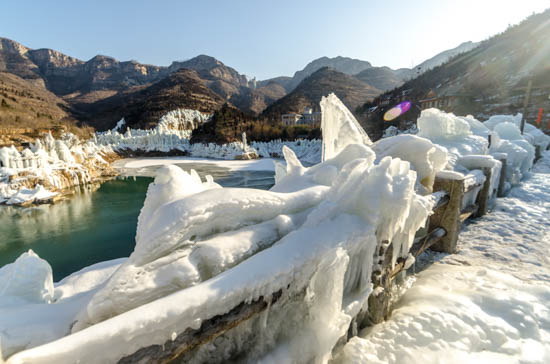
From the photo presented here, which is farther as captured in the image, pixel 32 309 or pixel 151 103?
pixel 151 103

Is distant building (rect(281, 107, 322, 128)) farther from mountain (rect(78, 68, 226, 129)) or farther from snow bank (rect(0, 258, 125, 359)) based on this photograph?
snow bank (rect(0, 258, 125, 359))

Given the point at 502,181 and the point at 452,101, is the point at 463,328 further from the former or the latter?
the point at 452,101

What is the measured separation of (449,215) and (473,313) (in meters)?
1.51

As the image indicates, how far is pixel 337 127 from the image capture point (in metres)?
3.20

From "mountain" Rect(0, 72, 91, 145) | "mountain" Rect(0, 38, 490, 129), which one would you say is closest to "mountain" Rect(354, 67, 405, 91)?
"mountain" Rect(0, 38, 490, 129)

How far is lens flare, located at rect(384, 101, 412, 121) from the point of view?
3872 cm

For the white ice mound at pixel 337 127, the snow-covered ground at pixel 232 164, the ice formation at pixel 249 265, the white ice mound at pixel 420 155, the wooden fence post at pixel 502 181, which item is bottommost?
the snow-covered ground at pixel 232 164

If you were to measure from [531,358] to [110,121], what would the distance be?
91.7 metres

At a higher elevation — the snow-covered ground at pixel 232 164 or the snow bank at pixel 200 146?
the snow bank at pixel 200 146

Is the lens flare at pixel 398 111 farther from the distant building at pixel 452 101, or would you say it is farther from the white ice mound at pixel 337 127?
the white ice mound at pixel 337 127

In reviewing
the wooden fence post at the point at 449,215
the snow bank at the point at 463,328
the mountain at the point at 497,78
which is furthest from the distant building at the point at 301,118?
the snow bank at the point at 463,328

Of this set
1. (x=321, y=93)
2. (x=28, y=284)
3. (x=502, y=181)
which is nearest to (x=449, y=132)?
(x=502, y=181)

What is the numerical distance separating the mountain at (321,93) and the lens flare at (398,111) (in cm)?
2535

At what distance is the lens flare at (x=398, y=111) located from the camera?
3872 cm
